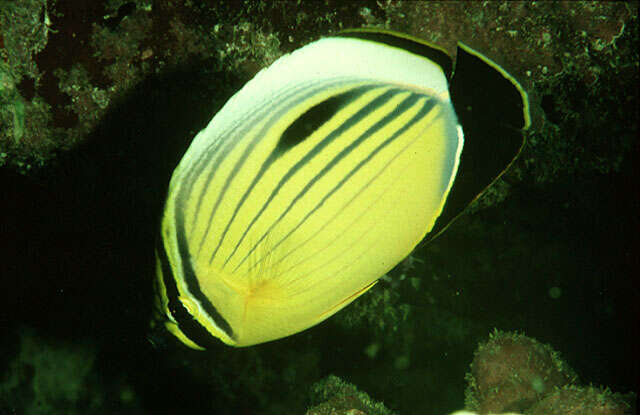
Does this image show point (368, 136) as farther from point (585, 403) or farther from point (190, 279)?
point (585, 403)

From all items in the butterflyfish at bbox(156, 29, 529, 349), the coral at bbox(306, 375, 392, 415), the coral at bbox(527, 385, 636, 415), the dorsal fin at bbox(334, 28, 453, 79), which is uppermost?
the dorsal fin at bbox(334, 28, 453, 79)

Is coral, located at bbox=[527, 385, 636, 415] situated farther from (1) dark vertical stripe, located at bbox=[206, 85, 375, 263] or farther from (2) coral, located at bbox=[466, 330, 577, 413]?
(1) dark vertical stripe, located at bbox=[206, 85, 375, 263]

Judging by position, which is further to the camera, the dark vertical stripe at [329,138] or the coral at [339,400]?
the coral at [339,400]

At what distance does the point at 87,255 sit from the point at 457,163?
1.95 m

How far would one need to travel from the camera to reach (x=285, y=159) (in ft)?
3.46

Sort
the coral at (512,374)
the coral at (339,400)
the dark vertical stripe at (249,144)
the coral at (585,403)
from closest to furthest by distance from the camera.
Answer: the dark vertical stripe at (249,144) → the coral at (585,403) → the coral at (339,400) → the coral at (512,374)

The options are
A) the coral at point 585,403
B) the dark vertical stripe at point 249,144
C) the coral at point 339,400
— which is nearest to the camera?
the dark vertical stripe at point 249,144

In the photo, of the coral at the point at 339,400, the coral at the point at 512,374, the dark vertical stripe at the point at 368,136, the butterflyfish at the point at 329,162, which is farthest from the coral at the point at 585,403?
the dark vertical stripe at the point at 368,136

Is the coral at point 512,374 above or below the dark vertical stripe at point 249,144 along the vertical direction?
below

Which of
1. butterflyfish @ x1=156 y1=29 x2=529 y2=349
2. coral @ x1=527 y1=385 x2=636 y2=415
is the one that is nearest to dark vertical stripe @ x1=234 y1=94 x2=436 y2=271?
butterflyfish @ x1=156 y1=29 x2=529 y2=349

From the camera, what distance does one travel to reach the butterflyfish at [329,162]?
1046 millimetres

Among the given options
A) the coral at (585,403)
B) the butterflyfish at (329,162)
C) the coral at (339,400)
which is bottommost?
the coral at (339,400)

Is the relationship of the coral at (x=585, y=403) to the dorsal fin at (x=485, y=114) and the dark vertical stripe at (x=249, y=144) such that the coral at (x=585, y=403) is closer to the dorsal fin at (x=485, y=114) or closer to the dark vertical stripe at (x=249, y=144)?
the dorsal fin at (x=485, y=114)

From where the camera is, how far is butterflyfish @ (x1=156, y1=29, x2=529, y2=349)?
1.05 meters
